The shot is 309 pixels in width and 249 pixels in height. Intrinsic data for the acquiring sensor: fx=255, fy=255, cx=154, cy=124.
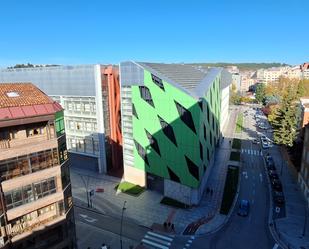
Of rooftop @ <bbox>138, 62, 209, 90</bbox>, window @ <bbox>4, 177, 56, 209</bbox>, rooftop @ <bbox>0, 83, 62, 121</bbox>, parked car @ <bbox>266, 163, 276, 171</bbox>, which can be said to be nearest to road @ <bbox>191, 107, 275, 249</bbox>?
parked car @ <bbox>266, 163, 276, 171</bbox>

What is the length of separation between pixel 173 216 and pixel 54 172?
67.4 ft

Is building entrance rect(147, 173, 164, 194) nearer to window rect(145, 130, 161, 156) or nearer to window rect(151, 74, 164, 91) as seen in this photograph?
window rect(145, 130, 161, 156)

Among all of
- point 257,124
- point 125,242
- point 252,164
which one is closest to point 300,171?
point 252,164

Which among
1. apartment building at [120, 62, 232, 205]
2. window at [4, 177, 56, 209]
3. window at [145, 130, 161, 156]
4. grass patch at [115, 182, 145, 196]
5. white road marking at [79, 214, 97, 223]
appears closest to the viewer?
window at [4, 177, 56, 209]

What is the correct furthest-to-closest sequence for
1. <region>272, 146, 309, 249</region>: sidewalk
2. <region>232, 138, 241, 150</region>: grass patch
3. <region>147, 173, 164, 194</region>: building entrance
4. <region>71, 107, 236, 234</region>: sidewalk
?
<region>232, 138, 241, 150</region>: grass patch → <region>147, 173, 164, 194</region>: building entrance → <region>71, 107, 236, 234</region>: sidewalk → <region>272, 146, 309, 249</region>: sidewalk

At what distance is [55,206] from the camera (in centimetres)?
2481

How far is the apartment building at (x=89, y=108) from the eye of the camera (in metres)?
49.5

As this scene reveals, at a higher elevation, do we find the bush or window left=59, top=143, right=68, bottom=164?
window left=59, top=143, right=68, bottom=164

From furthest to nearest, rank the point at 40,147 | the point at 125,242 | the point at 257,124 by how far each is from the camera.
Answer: the point at 257,124 → the point at 125,242 → the point at 40,147

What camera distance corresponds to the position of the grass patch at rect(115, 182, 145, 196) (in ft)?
147

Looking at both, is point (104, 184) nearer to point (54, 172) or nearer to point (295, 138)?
point (54, 172)

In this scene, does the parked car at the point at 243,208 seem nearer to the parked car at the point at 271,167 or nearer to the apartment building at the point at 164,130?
the apartment building at the point at 164,130

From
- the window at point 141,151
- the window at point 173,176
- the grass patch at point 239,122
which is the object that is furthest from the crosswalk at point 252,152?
the window at point 141,151

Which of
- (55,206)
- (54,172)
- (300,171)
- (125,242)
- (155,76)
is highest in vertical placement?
(155,76)
